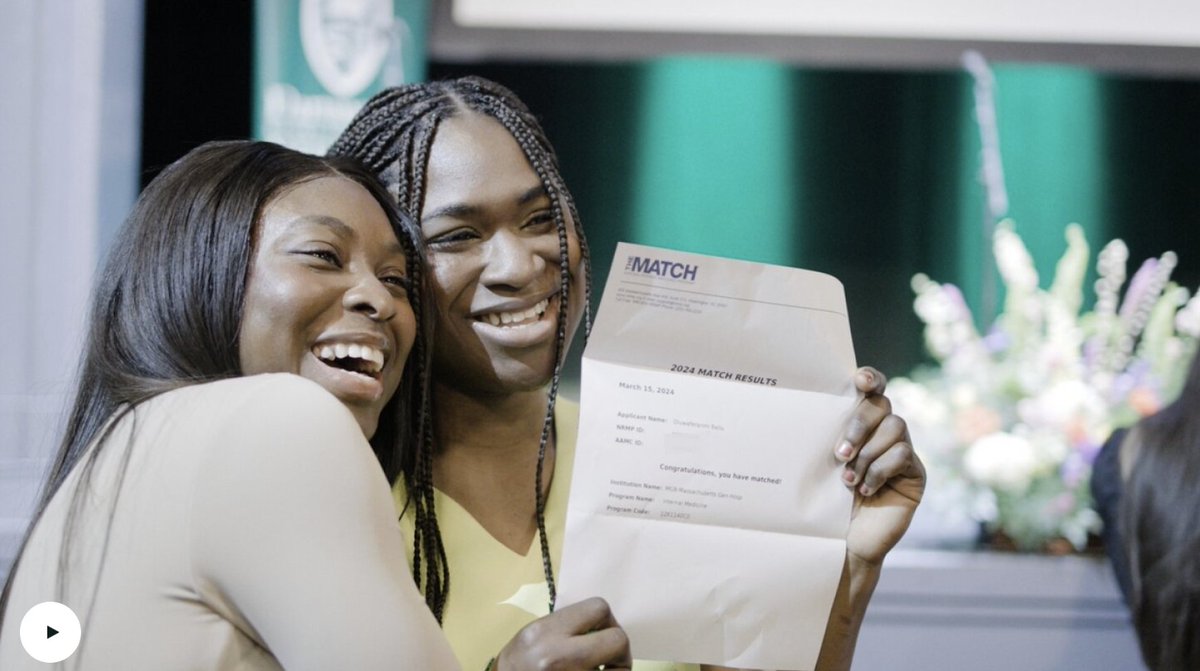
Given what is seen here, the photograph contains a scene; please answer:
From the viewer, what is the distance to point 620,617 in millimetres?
1061

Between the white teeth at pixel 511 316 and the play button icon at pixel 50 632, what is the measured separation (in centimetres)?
Answer: 50

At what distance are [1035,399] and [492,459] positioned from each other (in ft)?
6.27

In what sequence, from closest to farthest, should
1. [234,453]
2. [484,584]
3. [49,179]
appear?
[234,453] → [484,584] → [49,179]

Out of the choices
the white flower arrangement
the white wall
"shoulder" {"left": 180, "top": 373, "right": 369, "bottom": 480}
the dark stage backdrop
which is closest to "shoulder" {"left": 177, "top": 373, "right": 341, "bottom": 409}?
"shoulder" {"left": 180, "top": 373, "right": 369, "bottom": 480}

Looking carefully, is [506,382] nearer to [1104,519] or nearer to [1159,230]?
[1104,519]

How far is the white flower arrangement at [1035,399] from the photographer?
285 cm

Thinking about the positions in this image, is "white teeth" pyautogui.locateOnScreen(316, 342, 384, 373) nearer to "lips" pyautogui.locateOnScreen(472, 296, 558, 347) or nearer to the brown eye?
the brown eye

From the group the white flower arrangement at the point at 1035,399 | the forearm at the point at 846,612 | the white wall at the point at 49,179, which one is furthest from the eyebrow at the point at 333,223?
the white flower arrangement at the point at 1035,399

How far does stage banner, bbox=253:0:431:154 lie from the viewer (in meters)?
2.62

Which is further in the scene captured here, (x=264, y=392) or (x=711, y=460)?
→ (x=711, y=460)

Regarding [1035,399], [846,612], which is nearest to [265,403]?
[846,612]

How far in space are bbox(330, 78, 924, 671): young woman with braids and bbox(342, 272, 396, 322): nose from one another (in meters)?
0.16

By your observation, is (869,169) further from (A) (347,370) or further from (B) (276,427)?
(B) (276,427)

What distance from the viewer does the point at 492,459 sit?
1.35m
